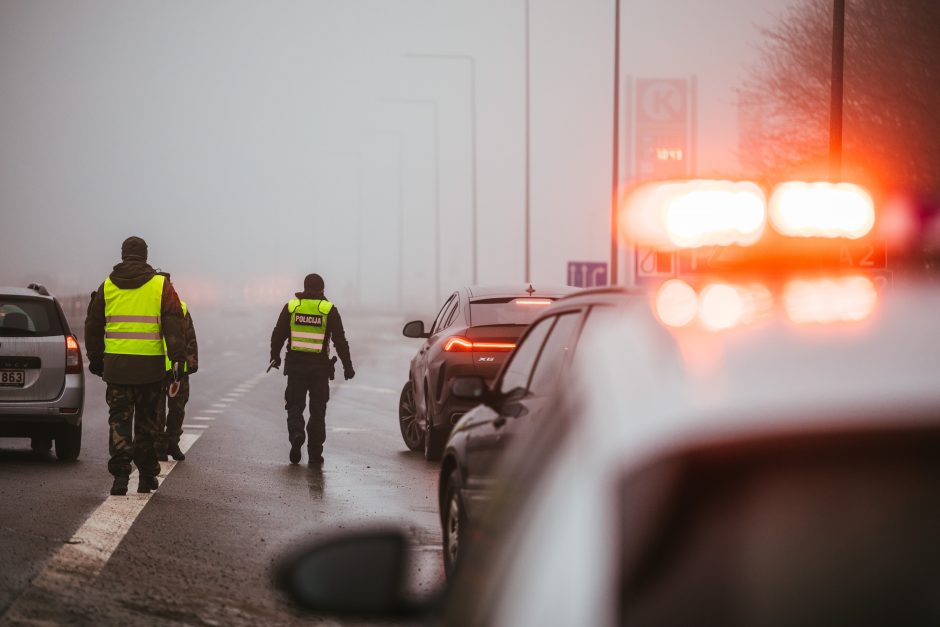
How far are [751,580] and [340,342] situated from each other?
11999 mm

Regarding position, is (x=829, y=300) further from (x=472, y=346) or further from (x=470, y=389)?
(x=472, y=346)

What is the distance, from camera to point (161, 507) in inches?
409

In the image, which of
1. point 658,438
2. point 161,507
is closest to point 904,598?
point 658,438

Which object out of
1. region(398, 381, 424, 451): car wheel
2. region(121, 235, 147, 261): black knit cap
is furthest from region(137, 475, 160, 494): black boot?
region(398, 381, 424, 451): car wheel

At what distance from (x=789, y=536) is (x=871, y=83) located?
123ft

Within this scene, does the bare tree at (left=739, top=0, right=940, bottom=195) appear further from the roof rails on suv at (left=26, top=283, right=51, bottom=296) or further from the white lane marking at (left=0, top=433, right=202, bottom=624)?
the white lane marking at (left=0, top=433, right=202, bottom=624)

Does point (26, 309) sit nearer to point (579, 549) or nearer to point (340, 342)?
point (340, 342)

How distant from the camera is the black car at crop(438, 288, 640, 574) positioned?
Result: 5.24 metres

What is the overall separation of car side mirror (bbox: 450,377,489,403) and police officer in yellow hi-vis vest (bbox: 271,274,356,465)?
7975 millimetres

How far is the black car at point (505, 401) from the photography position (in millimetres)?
5242

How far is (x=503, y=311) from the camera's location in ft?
44.8

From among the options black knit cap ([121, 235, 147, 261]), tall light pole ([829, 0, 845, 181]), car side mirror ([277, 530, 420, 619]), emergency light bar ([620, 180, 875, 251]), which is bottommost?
car side mirror ([277, 530, 420, 619])

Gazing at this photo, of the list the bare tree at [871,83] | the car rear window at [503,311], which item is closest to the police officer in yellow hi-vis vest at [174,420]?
the car rear window at [503,311]

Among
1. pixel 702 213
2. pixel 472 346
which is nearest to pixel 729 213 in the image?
pixel 702 213
